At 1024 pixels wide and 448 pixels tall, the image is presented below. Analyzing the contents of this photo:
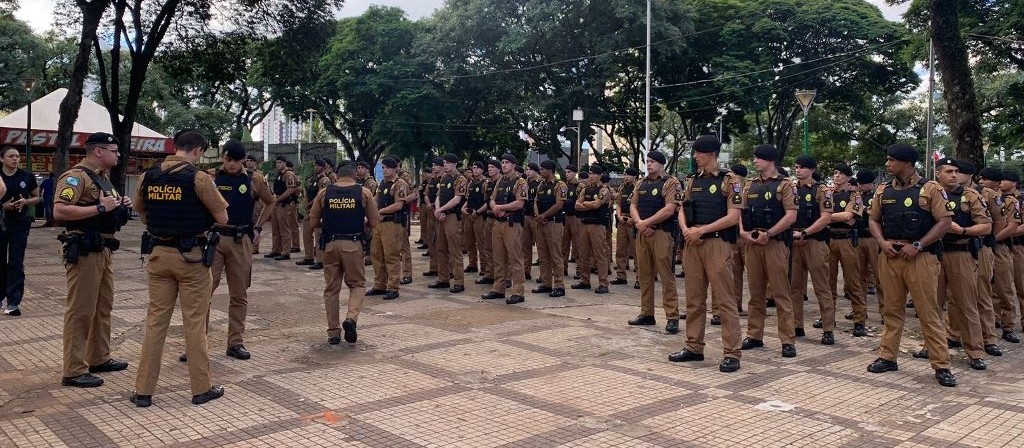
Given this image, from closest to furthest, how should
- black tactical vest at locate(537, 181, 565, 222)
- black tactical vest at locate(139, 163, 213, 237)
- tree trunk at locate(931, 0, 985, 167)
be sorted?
black tactical vest at locate(139, 163, 213, 237)
black tactical vest at locate(537, 181, 565, 222)
tree trunk at locate(931, 0, 985, 167)

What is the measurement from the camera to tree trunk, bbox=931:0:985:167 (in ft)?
46.1

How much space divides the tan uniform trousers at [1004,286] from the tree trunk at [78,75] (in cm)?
2017

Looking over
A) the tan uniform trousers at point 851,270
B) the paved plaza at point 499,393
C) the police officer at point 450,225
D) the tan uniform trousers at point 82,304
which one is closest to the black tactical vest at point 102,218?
the tan uniform trousers at point 82,304

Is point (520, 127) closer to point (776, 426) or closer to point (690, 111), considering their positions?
point (690, 111)

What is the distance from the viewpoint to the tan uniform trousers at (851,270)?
835 centimetres

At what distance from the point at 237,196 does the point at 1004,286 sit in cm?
840

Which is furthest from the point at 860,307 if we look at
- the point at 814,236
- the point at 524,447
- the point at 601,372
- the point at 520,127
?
the point at 520,127

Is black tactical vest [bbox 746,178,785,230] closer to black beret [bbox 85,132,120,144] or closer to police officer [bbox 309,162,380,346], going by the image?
police officer [bbox 309,162,380,346]

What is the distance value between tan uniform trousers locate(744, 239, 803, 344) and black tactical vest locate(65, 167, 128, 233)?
582cm

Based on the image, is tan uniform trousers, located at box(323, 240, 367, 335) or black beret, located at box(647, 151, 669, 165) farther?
black beret, located at box(647, 151, 669, 165)

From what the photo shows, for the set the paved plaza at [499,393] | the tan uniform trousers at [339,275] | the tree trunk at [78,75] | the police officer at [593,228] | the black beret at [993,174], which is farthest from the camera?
the tree trunk at [78,75]

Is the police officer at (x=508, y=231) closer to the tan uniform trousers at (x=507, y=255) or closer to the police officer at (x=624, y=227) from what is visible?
the tan uniform trousers at (x=507, y=255)

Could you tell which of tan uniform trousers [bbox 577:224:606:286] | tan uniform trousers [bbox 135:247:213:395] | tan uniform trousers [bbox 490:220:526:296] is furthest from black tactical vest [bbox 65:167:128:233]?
tan uniform trousers [bbox 577:224:606:286]

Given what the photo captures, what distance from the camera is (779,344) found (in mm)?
7602
